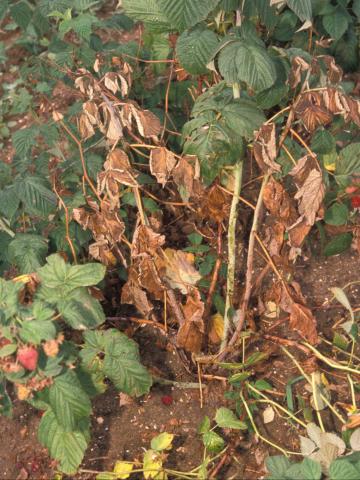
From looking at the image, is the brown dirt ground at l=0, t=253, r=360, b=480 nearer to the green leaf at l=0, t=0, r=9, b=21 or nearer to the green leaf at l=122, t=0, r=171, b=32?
the green leaf at l=122, t=0, r=171, b=32

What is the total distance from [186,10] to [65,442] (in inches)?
39.2

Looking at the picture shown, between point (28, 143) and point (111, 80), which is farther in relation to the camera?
point (28, 143)

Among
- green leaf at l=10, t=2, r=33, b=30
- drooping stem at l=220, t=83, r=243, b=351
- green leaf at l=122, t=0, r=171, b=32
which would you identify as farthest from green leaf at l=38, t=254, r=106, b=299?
green leaf at l=10, t=2, r=33, b=30

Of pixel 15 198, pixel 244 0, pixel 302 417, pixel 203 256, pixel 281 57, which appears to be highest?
pixel 244 0

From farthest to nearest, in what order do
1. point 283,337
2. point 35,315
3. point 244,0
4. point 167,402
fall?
point 283,337, point 167,402, point 244,0, point 35,315

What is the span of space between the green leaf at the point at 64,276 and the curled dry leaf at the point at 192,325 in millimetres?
314

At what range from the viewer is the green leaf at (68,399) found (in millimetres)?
1439

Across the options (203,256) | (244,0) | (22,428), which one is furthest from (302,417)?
(244,0)

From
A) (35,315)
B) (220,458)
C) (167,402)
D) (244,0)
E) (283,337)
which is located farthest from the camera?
(283,337)

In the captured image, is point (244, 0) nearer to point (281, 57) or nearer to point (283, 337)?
point (281, 57)

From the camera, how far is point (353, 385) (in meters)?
1.90

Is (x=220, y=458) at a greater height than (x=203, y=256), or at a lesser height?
lesser

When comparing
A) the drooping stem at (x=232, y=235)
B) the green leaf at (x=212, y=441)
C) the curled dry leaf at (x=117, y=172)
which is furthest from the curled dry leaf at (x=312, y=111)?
the green leaf at (x=212, y=441)

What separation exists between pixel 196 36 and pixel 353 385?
1029mm
